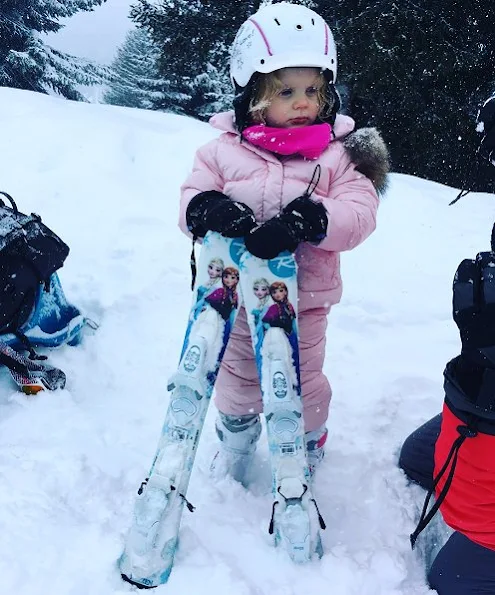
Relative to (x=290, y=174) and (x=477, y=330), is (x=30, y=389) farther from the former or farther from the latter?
(x=477, y=330)

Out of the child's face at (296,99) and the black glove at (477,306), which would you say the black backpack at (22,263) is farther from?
the black glove at (477,306)

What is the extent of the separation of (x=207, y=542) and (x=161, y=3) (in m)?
11.1

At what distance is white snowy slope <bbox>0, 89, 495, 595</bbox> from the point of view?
1.91 meters

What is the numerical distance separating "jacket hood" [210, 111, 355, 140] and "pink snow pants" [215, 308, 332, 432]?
2.46 feet

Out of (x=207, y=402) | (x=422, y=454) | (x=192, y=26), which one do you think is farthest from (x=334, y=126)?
(x=192, y=26)

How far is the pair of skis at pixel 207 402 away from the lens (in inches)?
72.2

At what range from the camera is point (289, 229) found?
6.15 feet

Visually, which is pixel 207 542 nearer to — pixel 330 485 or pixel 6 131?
pixel 330 485

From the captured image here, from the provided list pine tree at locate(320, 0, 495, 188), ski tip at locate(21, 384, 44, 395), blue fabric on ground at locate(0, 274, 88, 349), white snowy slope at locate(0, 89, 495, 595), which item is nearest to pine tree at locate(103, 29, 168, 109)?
pine tree at locate(320, 0, 495, 188)

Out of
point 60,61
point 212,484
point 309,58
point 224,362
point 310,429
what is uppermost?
point 309,58

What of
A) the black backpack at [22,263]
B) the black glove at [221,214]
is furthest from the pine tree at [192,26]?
the black glove at [221,214]

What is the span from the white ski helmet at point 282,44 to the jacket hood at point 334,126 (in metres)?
0.15

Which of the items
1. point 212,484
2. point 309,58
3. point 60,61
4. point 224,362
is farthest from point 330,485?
point 60,61

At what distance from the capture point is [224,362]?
232 cm
